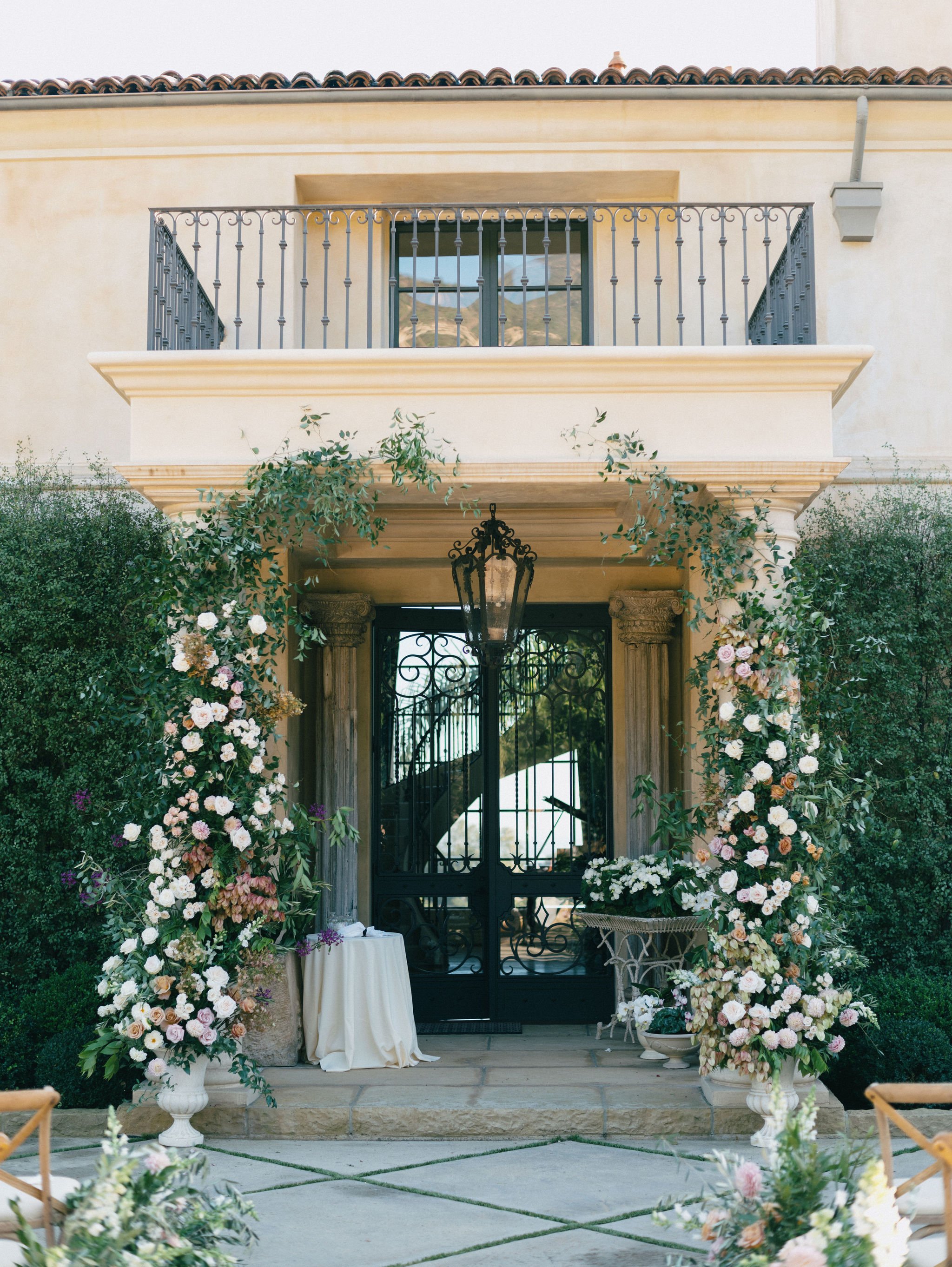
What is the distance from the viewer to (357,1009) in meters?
6.74

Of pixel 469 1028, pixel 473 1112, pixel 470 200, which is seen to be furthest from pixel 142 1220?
pixel 470 200

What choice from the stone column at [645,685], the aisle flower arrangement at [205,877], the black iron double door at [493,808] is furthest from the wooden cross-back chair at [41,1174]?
the stone column at [645,685]

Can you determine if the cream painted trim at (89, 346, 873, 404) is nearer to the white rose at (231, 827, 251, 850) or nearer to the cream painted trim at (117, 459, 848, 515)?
the cream painted trim at (117, 459, 848, 515)

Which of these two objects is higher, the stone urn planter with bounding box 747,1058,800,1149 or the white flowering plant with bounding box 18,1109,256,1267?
the white flowering plant with bounding box 18,1109,256,1267

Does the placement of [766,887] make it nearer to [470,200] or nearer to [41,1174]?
[41,1174]

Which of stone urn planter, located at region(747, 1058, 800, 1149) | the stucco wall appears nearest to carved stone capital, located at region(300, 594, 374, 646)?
the stucco wall

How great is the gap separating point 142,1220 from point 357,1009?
387cm

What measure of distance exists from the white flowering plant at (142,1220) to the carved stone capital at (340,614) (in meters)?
5.26

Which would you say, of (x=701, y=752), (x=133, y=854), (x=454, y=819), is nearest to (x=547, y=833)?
(x=454, y=819)

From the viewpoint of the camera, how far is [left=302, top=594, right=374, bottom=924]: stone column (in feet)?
27.2

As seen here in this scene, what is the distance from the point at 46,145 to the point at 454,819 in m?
5.62

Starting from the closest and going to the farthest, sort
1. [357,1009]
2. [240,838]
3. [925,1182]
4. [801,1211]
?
[801,1211] < [925,1182] < [240,838] < [357,1009]

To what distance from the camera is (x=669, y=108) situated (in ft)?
27.3

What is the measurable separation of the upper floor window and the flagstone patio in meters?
5.00
